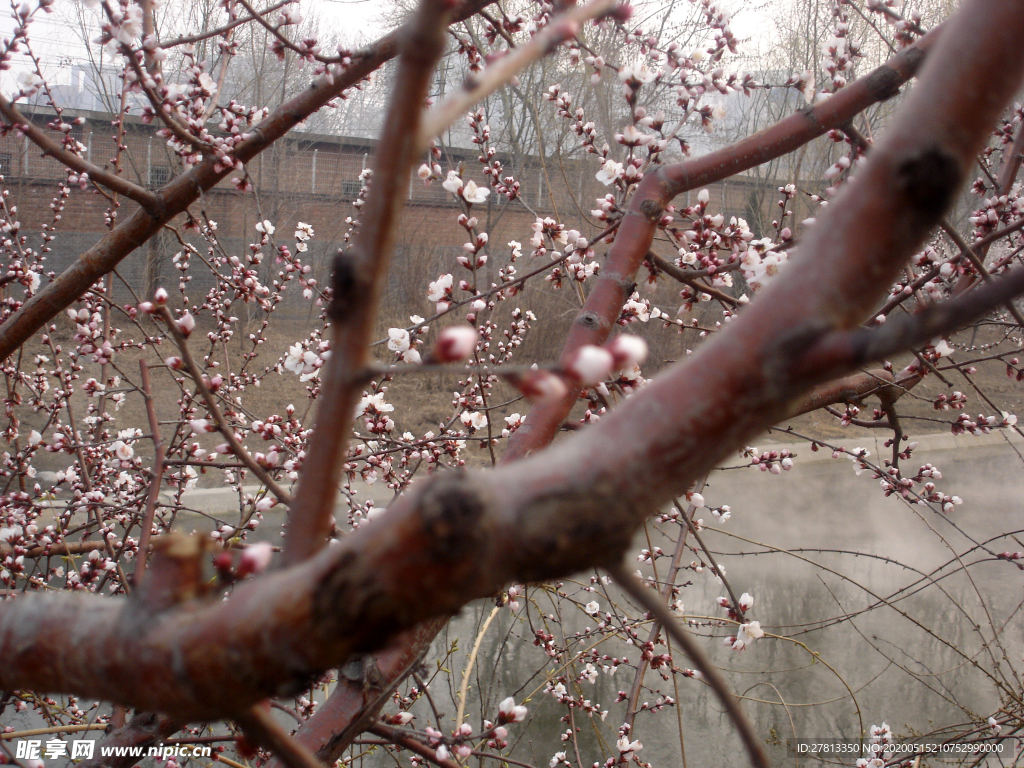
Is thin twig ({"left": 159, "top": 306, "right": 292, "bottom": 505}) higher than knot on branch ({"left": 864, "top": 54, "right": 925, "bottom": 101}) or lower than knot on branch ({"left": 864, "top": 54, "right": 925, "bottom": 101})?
lower

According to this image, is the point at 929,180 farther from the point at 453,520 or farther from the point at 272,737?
the point at 272,737

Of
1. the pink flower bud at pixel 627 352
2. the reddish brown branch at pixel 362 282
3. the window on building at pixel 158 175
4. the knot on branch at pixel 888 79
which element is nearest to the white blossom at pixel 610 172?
the knot on branch at pixel 888 79

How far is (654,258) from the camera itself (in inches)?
60.7

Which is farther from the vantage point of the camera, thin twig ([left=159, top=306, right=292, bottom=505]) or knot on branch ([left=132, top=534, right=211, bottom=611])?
thin twig ([left=159, top=306, right=292, bottom=505])

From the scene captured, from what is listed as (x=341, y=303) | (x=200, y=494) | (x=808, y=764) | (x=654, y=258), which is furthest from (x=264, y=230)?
(x=808, y=764)

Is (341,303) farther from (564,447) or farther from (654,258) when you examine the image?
(654,258)

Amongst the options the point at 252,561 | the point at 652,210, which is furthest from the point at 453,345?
the point at 652,210

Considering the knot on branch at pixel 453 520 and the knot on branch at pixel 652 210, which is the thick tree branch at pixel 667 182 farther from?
the knot on branch at pixel 453 520

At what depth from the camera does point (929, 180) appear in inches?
13.7

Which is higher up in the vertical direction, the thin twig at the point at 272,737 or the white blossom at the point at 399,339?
the white blossom at the point at 399,339

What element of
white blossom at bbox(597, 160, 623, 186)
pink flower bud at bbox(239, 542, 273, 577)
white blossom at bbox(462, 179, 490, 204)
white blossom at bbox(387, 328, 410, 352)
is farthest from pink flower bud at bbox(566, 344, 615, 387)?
white blossom at bbox(597, 160, 623, 186)

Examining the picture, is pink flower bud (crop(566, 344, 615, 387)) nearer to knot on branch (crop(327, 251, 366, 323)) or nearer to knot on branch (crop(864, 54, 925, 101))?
knot on branch (crop(327, 251, 366, 323))

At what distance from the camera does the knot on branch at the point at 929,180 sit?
0.35m

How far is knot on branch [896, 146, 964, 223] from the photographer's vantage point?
35cm
